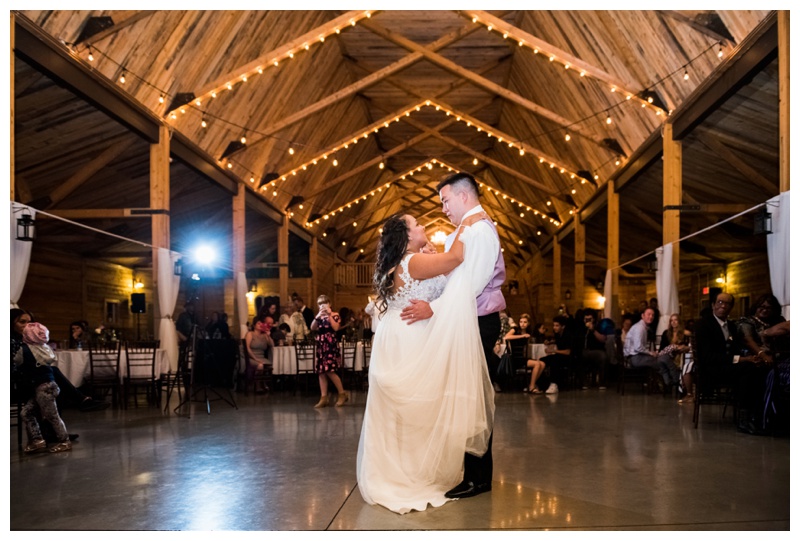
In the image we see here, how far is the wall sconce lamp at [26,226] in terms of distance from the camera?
266 inches

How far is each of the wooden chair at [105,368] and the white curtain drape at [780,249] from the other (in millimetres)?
6782

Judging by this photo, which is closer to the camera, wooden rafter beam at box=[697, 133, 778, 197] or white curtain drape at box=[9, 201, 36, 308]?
white curtain drape at box=[9, 201, 36, 308]

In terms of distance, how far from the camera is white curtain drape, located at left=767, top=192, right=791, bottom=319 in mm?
6621

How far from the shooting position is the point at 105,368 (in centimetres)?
845

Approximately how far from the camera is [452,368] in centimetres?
351

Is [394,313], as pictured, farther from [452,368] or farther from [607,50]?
[607,50]

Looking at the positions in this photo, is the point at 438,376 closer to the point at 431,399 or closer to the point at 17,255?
the point at 431,399

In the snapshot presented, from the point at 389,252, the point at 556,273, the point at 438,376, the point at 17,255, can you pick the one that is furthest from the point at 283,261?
the point at 438,376

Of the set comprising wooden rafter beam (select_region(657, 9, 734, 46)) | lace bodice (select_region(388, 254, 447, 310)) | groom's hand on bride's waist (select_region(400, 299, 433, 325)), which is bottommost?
groom's hand on bride's waist (select_region(400, 299, 433, 325))

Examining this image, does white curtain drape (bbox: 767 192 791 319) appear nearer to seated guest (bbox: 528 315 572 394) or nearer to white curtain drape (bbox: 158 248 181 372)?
seated guest (bbox: 528 315 572 394)

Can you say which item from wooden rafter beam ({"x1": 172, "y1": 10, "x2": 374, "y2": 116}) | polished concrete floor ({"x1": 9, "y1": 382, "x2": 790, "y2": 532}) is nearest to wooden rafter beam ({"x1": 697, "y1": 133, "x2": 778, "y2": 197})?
polished concrete floor ({"x1": 9, "y1": 382, "x2": 790, "y2": 532})

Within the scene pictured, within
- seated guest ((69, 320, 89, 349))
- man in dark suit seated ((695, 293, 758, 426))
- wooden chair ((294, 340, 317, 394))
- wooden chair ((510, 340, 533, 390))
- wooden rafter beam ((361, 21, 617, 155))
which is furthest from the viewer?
wooden rafter beam ((361, 21, 617, 155))

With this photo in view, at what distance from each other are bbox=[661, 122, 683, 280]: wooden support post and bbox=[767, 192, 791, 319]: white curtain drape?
9.49ft
